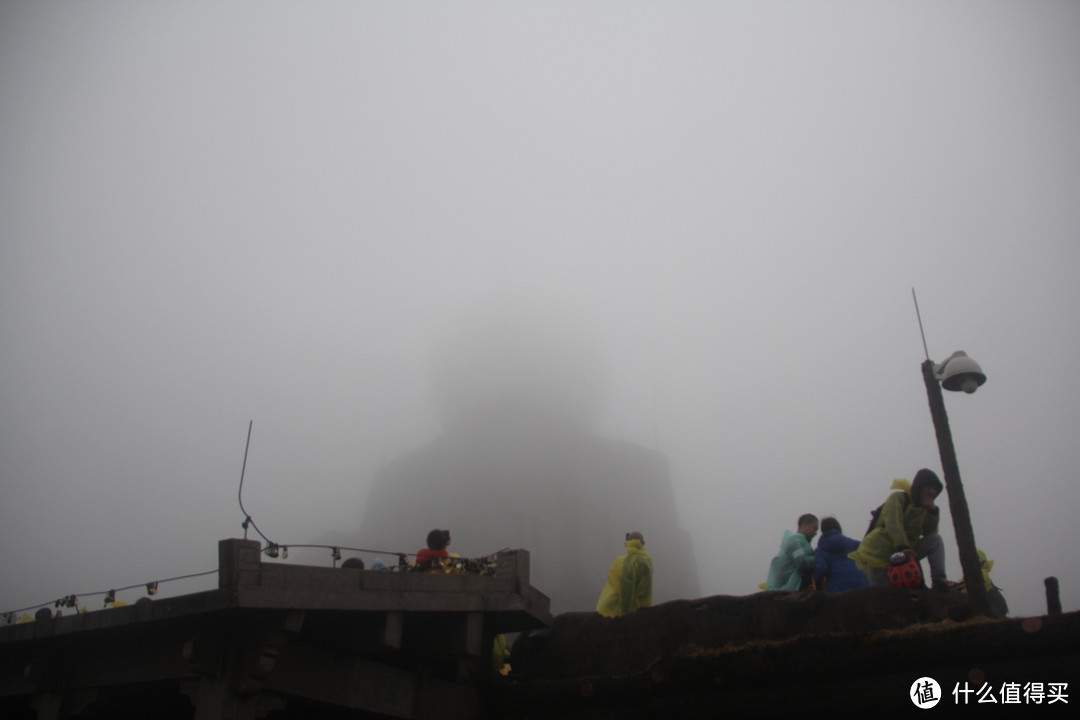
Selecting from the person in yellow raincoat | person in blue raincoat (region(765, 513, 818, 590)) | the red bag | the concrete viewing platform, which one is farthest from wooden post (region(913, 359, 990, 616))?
the concrete viewing platform

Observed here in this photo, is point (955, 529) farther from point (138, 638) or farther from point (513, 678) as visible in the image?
point (138, 638)

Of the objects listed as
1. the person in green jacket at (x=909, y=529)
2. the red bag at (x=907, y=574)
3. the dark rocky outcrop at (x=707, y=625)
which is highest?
the person in green jacket at (x=909, y=529)

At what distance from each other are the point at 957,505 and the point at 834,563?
1.61m

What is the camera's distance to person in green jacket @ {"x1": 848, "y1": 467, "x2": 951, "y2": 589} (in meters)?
8.80

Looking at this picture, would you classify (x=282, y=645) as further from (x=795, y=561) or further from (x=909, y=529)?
(x=909, y=529)

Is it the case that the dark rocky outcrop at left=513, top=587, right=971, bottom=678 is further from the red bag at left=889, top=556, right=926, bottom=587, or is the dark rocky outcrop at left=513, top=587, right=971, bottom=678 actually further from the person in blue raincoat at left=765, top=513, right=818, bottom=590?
the person in blue raincoat at left=765, top=513, right=818, bottom=590

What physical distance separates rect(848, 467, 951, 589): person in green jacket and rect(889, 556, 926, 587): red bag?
1.22 feet

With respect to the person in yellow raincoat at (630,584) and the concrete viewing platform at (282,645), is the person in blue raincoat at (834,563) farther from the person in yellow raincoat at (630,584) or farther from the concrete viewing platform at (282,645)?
the concrete viewing platform at (282,645)

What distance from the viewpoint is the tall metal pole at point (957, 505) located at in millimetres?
7673

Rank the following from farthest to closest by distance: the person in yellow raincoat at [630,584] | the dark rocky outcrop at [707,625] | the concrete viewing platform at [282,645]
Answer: the person in yellow raincoat at [630,584], the dark rocky outcrop at [707,625], the concrete viewing platform at [282,645]

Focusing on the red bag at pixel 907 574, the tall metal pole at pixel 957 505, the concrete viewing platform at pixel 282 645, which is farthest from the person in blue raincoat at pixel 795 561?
the concrete viewing platform at pixel 282 645

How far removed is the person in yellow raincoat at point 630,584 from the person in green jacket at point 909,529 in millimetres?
2403

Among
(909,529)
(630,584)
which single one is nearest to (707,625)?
(630,584)

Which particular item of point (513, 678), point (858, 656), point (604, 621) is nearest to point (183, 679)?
point (513, 678)
